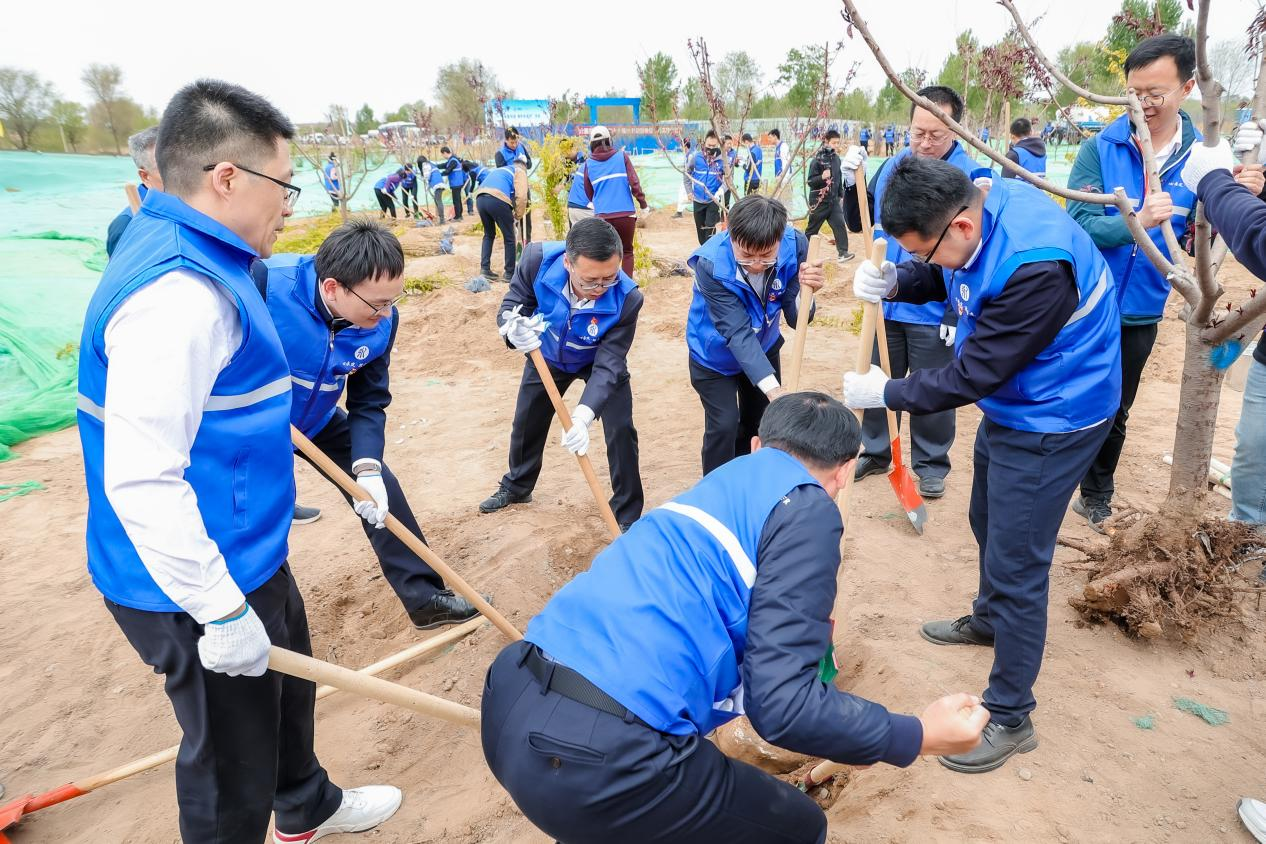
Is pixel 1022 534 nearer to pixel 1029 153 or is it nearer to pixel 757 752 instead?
pixel 757 752

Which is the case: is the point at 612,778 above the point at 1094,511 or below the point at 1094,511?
above

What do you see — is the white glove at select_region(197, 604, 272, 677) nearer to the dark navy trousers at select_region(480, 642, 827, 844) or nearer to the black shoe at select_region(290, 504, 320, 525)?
the dark navy trousers at select_region(480, 642, 827, 844)

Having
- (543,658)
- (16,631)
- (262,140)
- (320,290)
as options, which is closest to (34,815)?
(16,631)

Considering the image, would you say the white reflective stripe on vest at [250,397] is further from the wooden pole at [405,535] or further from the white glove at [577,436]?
the white glove at [577,436]

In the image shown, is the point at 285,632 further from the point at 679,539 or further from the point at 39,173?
the point at 39,173

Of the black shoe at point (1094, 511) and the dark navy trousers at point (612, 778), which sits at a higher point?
the dark navy trousers at point (612, 778)

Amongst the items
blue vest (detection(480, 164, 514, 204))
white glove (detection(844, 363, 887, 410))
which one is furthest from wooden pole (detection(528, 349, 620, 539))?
blue vest (detection(480, 164, 514, 204))

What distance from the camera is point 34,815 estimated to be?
2.63 metres

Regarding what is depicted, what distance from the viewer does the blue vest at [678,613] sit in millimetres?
1453

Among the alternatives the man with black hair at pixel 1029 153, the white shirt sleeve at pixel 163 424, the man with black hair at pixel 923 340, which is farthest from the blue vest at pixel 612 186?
the white shirt sleeve at pixel 163 424

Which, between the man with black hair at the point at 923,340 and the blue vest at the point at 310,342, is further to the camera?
the man with black hair at the point at 923,340

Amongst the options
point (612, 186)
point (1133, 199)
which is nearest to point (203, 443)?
point (1133, 199)

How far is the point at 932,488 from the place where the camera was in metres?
4.23

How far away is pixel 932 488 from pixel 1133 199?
5.55ft
